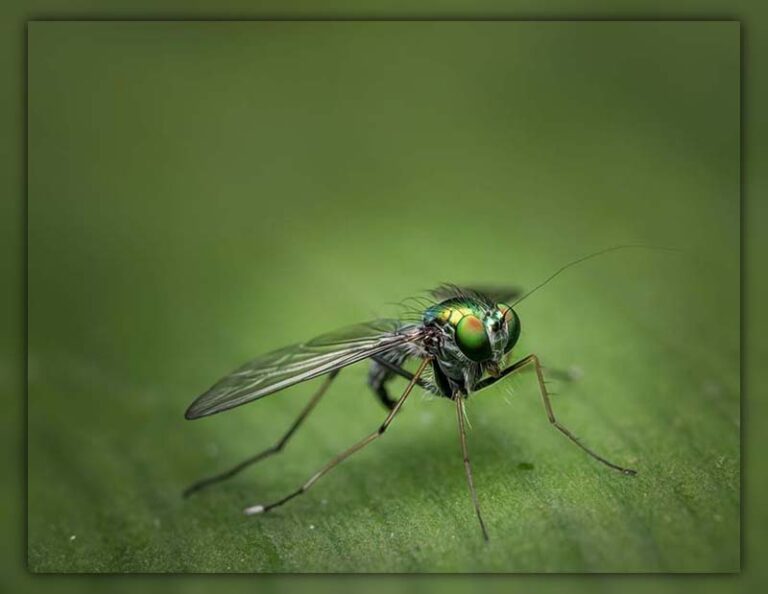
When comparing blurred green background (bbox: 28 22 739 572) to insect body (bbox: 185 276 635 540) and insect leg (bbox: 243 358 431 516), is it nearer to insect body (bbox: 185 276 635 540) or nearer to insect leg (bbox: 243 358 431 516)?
insect leg (bbox: 243 358 431 516)

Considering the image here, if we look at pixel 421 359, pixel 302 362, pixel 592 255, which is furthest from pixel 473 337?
pixel 592 255

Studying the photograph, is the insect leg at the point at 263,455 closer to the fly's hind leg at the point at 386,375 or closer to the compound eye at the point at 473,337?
the fly's hind leg at the point at 386,375

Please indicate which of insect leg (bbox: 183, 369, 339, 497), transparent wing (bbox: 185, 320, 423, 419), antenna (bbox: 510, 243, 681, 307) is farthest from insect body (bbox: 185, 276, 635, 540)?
antenna (bbox: 510, 243, 681, 307)

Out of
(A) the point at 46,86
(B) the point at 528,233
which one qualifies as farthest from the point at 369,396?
(A) the point at 46,86

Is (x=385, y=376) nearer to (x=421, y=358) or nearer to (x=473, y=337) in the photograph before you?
(x=421, y=358)

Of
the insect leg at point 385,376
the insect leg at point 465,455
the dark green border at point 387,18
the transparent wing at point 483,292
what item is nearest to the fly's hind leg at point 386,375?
the insect leg at point 385,376

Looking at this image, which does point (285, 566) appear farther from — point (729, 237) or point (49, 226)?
point (729, 237)
